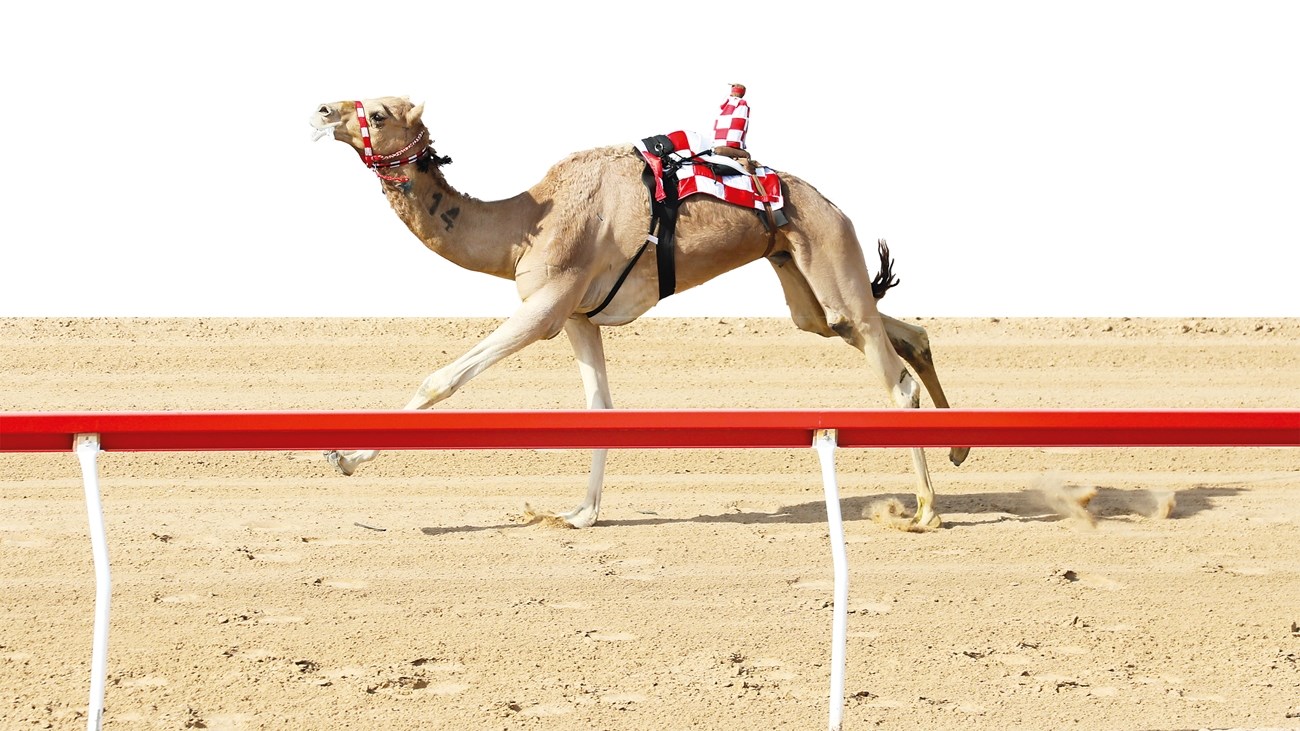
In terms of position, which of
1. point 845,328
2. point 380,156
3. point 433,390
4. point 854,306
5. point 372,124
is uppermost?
point 372,124

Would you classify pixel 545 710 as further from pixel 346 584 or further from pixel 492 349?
pixel 492 349

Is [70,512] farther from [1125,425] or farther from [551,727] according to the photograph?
[1125,425]

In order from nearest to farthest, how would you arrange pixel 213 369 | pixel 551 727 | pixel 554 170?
pixel 551 727 → pixel 554 170 → pixel 213 369

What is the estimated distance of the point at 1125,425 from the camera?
5352 mm

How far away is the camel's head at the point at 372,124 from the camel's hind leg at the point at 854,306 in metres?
2.15

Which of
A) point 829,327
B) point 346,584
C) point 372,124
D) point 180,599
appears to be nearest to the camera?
point 180,599

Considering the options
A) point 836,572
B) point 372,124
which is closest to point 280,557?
point 372,124

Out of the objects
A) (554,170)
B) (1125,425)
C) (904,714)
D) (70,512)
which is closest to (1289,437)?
(1125,425)

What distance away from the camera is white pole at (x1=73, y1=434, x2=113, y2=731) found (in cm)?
485

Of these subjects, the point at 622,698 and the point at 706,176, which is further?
the point at 706,176

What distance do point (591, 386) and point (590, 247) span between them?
82 cm

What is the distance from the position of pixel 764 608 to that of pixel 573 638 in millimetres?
949

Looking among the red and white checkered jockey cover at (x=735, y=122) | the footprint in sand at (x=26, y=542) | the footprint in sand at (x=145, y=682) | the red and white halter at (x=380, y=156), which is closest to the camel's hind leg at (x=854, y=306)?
the red and white checkered jockey cover at (x=735, y=122)

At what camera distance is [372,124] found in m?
8.22
